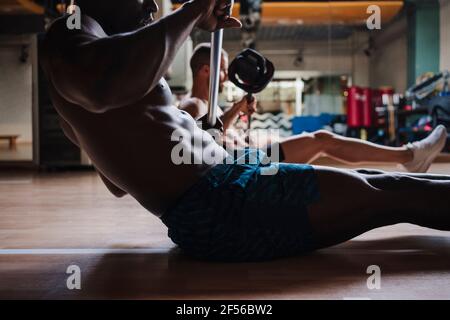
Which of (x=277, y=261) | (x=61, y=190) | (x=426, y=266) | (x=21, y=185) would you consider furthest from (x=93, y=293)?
(x=21, y=185)

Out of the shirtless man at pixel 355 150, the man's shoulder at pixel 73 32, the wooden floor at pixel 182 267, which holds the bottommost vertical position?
the wooden floor at pixel 182 267

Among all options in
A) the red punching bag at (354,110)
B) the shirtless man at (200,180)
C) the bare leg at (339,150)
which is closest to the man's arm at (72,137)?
the shirtless man at (200,180)

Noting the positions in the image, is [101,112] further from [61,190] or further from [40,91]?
[40,91]

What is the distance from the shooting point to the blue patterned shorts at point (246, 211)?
135 centimetres

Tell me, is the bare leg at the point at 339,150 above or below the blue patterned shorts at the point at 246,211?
above

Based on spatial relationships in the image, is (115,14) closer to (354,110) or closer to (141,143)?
(141,143)

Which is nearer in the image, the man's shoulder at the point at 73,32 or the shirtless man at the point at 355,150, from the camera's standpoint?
the man's shoulder at the point at 73,32

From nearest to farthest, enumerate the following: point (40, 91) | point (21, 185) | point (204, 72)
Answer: point (204, 72), point (21, 185), point (40, 91)

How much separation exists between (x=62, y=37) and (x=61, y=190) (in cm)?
289

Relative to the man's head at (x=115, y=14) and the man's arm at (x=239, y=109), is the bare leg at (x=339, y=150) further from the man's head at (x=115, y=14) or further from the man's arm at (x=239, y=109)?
the man's head at (x=115, y=14)

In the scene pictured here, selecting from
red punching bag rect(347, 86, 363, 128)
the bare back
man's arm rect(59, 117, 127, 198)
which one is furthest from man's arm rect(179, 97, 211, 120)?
red punching bag rect(347, 86, 363, 128)

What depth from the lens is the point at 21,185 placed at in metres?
4.32

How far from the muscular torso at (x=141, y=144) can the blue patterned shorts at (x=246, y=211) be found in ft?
0.17
